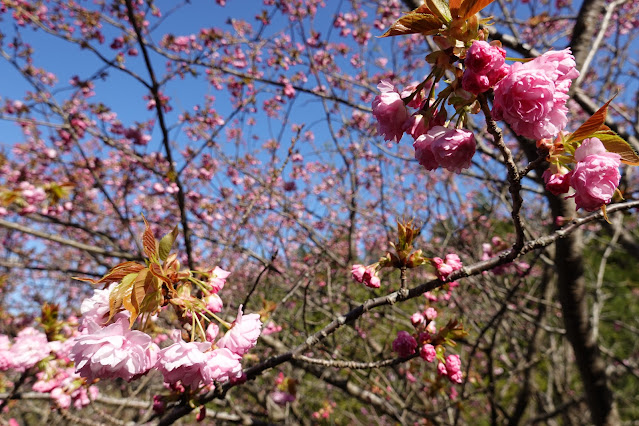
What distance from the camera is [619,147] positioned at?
0.76 m

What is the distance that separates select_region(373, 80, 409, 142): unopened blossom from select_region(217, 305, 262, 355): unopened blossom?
0.63 m

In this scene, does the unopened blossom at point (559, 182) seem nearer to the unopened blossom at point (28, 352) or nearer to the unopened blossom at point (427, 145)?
the unopened blossom at point (427, 145)

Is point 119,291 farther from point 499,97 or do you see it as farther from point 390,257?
point 499,97

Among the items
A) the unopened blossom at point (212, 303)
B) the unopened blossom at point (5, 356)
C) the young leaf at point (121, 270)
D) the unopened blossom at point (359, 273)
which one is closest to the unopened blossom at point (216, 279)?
the unopened blossom at point (212, 303)

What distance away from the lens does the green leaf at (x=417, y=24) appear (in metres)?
0.73

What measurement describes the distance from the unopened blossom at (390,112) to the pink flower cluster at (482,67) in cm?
20

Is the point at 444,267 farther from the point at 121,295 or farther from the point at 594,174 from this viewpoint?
the point at 121,295

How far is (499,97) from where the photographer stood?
27.6 inches

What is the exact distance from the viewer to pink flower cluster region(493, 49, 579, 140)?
2.19 ft

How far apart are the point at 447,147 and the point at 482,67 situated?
17 cm

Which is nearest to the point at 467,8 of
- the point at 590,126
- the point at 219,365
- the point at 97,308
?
the point at 590,126

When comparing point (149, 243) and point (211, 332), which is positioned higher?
point (149, 243)

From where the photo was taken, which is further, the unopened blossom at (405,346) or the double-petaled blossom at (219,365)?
the unopened blossom at (405,346)

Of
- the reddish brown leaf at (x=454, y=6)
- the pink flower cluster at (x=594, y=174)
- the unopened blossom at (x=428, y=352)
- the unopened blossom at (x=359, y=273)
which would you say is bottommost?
the unopened blossom at (x=428, y=352)
